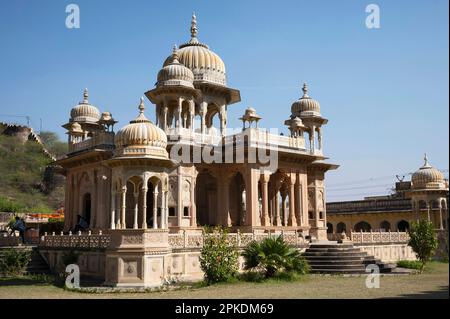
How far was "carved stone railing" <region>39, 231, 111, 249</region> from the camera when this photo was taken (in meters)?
19.9

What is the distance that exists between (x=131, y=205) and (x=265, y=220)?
7.35m

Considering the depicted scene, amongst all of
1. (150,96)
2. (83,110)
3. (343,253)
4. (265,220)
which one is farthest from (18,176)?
(343,253)

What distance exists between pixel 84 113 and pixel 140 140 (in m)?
14.9

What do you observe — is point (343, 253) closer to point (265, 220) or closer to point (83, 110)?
point (265, 220)

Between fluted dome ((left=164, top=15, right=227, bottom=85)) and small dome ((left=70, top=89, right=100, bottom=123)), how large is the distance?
19.6 ft

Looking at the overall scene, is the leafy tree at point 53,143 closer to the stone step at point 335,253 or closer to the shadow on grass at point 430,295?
the stone step at point 335,253

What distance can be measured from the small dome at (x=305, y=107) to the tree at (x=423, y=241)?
11.0 meters

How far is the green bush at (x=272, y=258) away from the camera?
60.2ft

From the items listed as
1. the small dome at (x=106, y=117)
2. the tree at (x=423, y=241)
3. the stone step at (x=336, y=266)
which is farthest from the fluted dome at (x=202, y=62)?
the tree at (x=423, y=241)

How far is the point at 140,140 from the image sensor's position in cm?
1800

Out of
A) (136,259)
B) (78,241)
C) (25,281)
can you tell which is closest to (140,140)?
(136,259)

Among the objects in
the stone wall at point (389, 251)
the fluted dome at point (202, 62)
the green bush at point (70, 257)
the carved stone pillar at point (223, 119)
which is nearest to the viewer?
the green bush at point (70, 257)

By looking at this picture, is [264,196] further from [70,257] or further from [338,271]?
[70,257]

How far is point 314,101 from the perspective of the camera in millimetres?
33531
